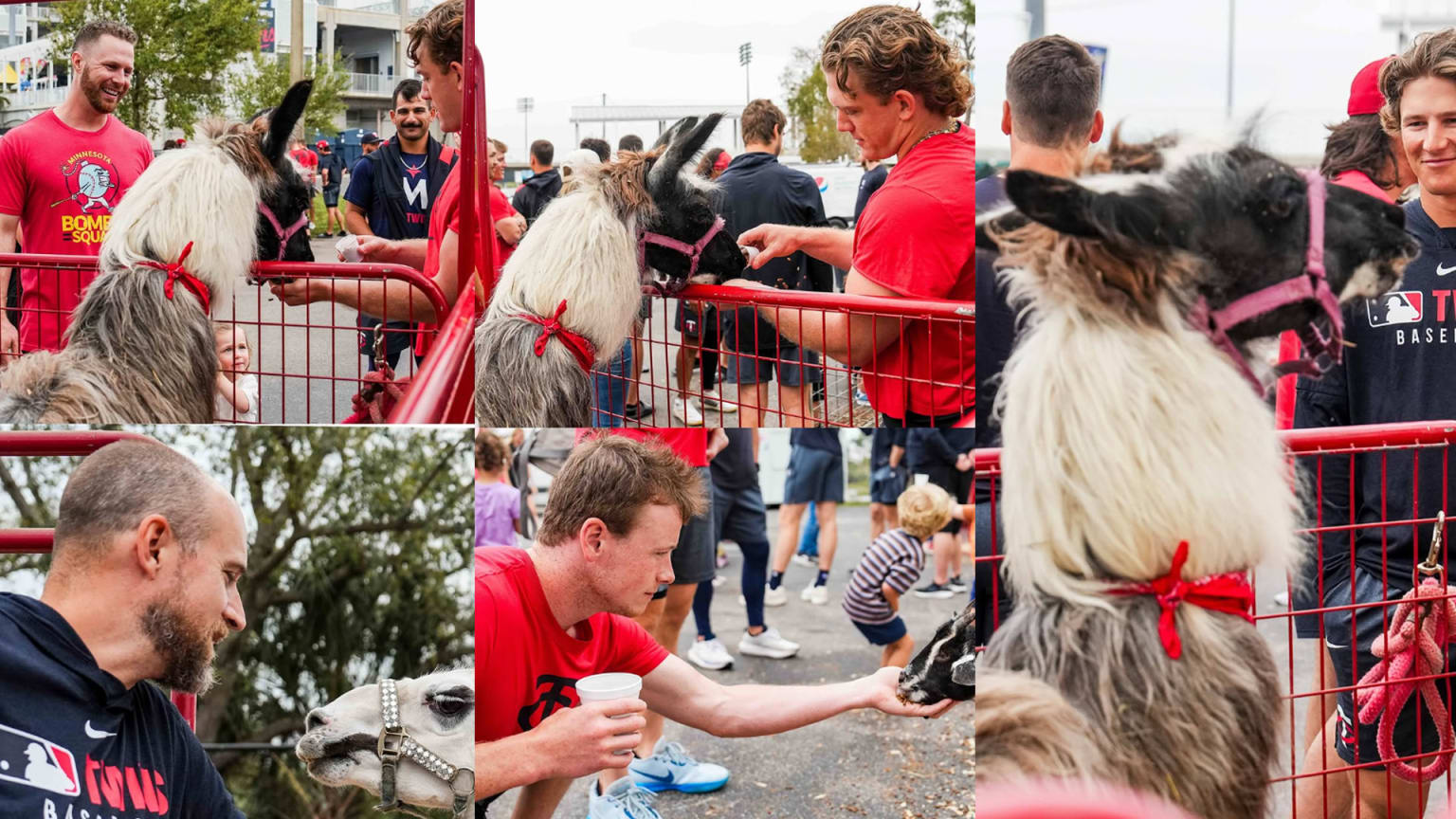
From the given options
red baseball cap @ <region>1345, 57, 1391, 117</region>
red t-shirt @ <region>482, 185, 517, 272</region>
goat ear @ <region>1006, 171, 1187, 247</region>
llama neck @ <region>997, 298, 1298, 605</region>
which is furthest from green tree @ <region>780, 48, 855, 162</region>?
red baseball cap @ <region>1345, 57, 1391, 117</region>

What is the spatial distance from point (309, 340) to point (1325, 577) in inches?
81.8

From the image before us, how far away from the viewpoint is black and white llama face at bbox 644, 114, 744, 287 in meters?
1.92

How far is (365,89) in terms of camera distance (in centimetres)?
221

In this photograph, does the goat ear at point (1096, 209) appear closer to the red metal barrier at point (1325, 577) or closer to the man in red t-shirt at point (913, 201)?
the man in red t-shirt at point (913, 201)

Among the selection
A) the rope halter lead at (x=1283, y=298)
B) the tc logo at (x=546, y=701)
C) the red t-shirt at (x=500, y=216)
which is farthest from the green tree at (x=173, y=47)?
the rope halter lead at (x=1283, y=298)

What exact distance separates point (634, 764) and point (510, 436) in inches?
25.0

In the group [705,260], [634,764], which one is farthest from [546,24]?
[634,764]

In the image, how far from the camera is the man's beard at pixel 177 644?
196 cm

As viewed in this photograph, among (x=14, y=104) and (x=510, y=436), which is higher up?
(x=14, y=104)

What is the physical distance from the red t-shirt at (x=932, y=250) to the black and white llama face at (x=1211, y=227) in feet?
0.67

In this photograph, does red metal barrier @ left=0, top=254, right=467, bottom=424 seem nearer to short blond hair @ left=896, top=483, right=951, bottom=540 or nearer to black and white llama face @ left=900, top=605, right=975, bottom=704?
short blond hair @ left=896, top=483, right=951, bottom=540

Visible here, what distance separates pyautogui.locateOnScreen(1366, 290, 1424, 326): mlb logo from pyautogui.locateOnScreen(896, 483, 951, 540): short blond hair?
801 millimetres

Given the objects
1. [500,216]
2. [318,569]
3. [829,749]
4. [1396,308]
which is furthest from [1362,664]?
[318,569]

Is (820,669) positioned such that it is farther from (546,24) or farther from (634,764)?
(546,24)
